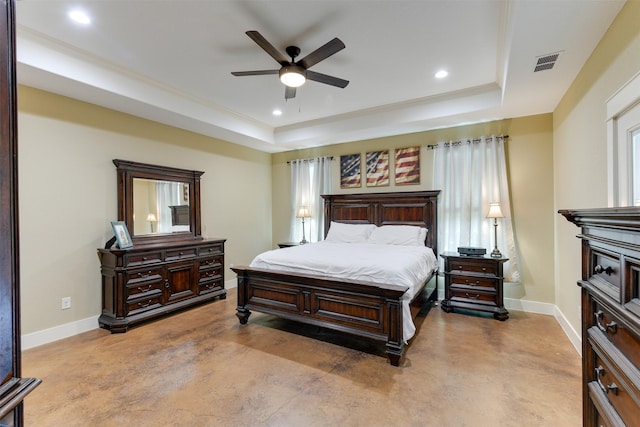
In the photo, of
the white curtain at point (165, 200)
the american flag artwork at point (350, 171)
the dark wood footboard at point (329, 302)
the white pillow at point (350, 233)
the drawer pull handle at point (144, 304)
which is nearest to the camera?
the dark wood footboard at point (329, 302)

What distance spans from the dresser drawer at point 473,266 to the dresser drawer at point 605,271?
2604 millimetres

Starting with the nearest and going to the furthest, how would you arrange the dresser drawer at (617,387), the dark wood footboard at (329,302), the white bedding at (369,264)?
the dresser drawer at (617,387)
the dark wood footboard at (329,302)
the white bedding at (369,264)

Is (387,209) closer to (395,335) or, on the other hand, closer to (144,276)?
(395,335)

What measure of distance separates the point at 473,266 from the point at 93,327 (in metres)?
4.77

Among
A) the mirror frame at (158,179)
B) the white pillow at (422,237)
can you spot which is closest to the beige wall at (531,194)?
the white pillow at (422,237)

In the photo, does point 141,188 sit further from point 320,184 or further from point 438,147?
point 438,147

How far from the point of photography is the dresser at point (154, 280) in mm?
3354

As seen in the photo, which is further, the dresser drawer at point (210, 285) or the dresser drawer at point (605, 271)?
the dresser drawer at point (210, 285)

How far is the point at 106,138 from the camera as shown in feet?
11.9

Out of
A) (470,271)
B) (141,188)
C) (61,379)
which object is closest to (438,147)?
(470,271)

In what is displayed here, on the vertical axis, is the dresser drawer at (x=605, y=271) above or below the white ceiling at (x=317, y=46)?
below

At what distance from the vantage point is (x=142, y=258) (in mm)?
3555

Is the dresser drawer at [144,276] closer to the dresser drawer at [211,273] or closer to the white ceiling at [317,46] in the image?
the dresser drawer at [211,273]

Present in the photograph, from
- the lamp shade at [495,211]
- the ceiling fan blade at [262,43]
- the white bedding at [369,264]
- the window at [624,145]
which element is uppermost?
the ceiling fan blade at [262,43]
